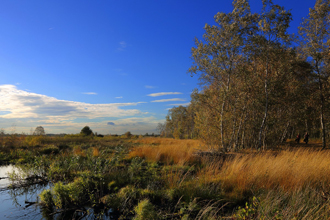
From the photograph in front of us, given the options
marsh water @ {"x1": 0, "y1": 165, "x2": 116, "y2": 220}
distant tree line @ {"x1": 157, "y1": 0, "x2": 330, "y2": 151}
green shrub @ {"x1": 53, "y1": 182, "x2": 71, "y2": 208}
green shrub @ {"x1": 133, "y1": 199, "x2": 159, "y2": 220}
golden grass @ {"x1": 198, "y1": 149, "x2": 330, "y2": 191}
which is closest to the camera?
green shrub @ {"x1": 133, "y1": 199, "x2": 159, "y2": 220}

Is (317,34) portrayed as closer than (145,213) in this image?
No

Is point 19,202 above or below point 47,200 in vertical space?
below

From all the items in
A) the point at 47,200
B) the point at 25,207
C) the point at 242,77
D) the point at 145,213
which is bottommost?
the point at 25,207

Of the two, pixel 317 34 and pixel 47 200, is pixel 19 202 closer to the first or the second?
pixel 47 200

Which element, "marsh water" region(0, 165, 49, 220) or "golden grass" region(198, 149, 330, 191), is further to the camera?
"golden grass" region(198, 149, 330, 191)

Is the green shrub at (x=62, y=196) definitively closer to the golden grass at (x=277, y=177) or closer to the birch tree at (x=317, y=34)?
the golden grass at (x=277, y=177)

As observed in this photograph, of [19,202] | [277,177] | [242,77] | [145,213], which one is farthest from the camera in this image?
[242,77]

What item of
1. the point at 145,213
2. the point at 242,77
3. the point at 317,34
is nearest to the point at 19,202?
the point at 145,213

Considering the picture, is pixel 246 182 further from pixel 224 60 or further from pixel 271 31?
pixel 271 31

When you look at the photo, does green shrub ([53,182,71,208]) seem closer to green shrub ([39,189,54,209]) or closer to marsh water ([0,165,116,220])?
green shrub ([39,189,54,209])

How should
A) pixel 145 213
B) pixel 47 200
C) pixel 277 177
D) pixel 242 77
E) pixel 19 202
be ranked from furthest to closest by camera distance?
1. pixel 242 77
2. pixel 277 177
3. pixel 19 202
4. pixel 47 200
5. pixel 145 213

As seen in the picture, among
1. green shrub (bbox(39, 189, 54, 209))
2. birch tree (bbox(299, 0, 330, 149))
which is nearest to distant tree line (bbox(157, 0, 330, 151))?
birch tree (bbox(299, 0, 330, 149))

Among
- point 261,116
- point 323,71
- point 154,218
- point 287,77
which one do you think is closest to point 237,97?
point 261,116

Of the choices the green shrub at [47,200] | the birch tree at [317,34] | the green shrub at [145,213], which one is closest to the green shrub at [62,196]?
the green shrub at [47,200]
